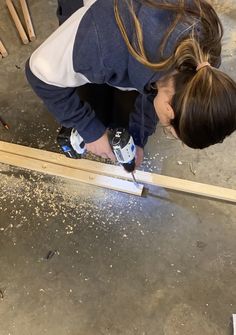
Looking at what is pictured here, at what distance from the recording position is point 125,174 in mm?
1548

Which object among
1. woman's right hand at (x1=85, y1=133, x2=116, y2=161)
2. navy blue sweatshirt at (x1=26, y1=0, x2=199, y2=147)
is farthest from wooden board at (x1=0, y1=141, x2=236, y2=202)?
navy blue sweatshirt at (x1=26, y1=0, x2=199, y2=147)

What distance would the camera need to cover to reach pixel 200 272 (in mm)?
1404

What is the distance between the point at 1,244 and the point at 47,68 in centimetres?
75

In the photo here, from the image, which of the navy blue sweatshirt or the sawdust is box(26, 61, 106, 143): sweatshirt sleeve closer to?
the navy blue sweatshirt

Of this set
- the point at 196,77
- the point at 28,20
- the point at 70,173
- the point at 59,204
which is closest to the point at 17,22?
the point at 28,20

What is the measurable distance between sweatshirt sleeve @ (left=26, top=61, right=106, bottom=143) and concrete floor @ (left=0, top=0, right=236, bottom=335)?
0.41m

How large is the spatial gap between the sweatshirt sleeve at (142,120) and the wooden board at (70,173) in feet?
0.64

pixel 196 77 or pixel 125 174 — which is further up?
pixel 196 77

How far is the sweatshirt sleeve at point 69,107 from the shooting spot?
111 centimetres

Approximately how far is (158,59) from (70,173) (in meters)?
0.76

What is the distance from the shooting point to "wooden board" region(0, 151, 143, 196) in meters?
1.53

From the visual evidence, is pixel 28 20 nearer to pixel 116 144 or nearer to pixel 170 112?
pixel 116 144

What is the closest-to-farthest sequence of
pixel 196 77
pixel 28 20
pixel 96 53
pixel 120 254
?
pixel 196 77 < pixel 96 53 < pixel 120 254 < pixel 28 20

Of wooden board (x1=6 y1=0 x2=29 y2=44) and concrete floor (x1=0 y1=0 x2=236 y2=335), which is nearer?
concrete floor (x1=0 y1=0 x2=236 y2=335)
